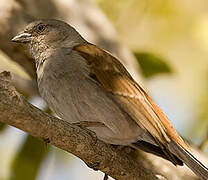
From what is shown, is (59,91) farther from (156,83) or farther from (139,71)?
(156,83)

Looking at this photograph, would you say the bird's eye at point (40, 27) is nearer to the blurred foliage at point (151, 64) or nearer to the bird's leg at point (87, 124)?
the blurred foliage at point (151, 64)

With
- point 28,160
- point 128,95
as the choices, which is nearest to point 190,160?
point 128,95

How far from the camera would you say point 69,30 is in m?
5.51

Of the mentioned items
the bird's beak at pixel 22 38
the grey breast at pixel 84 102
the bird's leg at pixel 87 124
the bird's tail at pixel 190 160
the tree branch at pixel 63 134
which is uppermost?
the bird's beak at pixel 22 38

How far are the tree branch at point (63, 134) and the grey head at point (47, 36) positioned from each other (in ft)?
4.64

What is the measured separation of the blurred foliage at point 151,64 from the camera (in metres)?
5.91

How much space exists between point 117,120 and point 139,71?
1226 mm

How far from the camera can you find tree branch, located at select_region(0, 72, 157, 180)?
11.2 ft

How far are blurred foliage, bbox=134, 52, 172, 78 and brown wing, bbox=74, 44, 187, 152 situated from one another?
1069mm

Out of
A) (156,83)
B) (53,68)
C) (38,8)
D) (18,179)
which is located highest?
(156,83)

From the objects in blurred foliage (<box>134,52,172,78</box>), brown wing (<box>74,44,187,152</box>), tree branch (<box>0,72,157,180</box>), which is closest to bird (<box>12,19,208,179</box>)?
brown wing (<box>74,44,187,152</box>)

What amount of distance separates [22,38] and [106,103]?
121 cm

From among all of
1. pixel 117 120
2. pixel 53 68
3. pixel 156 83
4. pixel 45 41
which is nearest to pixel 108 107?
pixel 117 120

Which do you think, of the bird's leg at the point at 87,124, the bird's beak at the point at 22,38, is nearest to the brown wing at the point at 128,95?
the bird's leg at the point at 87,124
